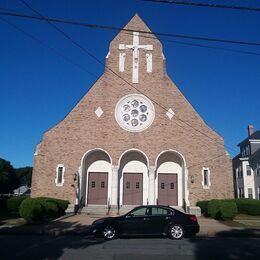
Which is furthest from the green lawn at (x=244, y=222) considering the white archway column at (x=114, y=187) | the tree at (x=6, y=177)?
the tree at (x=6, y=177)

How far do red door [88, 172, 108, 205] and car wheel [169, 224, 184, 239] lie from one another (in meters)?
14.2

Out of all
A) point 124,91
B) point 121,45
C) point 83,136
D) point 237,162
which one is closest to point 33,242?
point 83,136

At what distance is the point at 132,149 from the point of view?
27.7m

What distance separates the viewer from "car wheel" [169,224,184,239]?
1443cm

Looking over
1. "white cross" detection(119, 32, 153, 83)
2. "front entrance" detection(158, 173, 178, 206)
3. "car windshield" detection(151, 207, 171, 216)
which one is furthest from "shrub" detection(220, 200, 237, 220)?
"white cross" detection(119, 32, 153, 83)

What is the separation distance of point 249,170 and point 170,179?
19.4 meters

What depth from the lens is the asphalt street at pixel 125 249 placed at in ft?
33.3

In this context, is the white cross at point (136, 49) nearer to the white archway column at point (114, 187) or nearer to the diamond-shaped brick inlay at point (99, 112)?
the diamond-shaped brick inlay at point (99, 112)

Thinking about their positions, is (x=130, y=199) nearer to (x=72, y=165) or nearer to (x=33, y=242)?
(x=72, y=165)

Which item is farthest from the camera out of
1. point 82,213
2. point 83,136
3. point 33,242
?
point 83,136

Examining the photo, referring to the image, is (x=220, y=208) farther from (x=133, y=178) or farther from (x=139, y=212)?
(x=139, y=212)

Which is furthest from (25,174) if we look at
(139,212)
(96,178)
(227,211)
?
(139,212)

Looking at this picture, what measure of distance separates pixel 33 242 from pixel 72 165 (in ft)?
47.2

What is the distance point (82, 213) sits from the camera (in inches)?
1017
